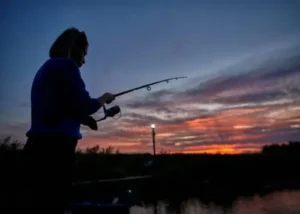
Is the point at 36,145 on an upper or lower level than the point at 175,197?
upper

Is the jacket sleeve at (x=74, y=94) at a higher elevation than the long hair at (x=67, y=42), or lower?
lower

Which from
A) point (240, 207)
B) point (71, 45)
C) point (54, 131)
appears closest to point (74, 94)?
point (54, 131)

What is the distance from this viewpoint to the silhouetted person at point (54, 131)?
6.02 ft

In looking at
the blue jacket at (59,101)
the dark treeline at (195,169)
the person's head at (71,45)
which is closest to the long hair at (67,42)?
the person's head at (71,45)

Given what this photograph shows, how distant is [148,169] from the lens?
23.0 meters

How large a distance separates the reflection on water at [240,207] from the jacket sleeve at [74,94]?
458 inches

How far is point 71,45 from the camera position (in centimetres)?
225

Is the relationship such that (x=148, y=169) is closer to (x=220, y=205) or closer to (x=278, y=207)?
(x=220, y=205)

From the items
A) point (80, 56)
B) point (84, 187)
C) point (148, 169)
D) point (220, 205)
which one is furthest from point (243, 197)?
point (80, 56)

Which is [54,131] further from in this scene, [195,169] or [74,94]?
[195,169]

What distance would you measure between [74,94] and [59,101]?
0.10 meters

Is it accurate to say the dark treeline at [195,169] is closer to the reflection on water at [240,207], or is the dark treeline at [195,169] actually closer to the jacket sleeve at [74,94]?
the reflection on water at [240,207]

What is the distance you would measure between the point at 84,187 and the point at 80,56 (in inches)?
456

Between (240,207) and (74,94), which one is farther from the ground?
(74,94)
